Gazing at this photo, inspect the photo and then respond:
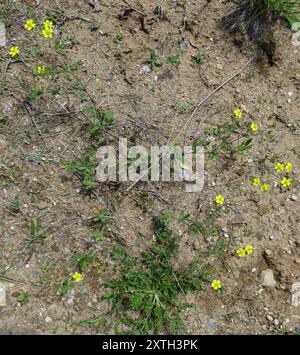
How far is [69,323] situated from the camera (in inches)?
166

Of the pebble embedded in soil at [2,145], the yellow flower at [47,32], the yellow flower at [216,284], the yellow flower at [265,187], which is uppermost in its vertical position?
the yellow flower at [47,32]

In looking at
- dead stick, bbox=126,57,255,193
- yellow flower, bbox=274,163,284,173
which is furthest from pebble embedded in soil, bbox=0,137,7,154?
yellow flower, bbox=274,163,284,173

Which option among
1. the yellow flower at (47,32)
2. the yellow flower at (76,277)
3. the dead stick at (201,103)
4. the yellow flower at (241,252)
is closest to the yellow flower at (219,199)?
the yellow flower at (241,252)

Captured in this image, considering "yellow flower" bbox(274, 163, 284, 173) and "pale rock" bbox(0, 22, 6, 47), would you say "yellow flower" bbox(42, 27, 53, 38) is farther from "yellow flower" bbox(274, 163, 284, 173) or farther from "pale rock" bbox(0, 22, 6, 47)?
"yellow flower" bbox(274, 163, 284, 173)

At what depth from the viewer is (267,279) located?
435cm

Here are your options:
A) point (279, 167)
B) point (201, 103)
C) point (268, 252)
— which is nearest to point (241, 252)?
point (268, 252)

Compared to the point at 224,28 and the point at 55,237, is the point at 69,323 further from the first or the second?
the point at 224,28

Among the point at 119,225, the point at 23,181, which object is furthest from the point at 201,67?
the point at 23,181

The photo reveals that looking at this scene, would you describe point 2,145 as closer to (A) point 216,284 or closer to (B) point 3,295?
(B) point 3,295

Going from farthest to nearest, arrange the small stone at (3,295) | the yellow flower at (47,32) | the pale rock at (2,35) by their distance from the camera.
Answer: the pale rock at (2,35) < the yellow flower at (47,32) < the small stone at (3,295)

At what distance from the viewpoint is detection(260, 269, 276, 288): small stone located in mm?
4348

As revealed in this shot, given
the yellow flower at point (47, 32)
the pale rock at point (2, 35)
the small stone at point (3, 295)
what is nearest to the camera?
the small stone at point (3, 295)

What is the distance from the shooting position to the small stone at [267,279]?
4348mm

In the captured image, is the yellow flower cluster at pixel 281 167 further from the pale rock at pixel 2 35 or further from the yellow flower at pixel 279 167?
the pale rock at pixel 2 35
